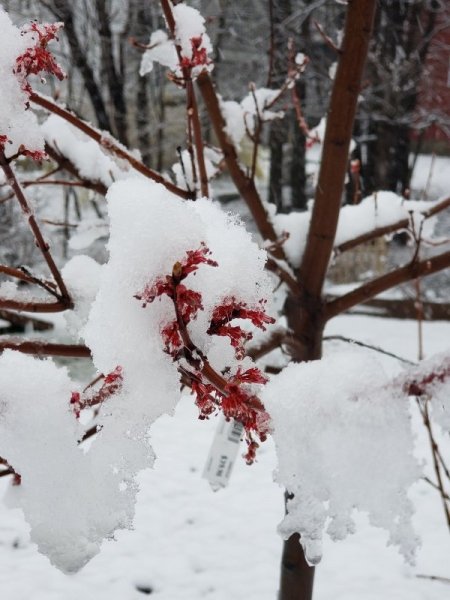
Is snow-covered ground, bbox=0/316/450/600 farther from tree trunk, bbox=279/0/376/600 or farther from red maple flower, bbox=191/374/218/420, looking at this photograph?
red maple flower, bbox=191/374/218/420

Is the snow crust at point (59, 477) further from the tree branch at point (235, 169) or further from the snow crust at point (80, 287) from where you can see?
the tree branch at point (235, 169)

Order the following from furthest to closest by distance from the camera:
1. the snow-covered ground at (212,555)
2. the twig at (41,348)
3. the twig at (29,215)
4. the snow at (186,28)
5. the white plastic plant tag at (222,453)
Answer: the snow-covered ground at (212,555) < the white plastic plant tag at (222,453) < the snow at (186,28) < the twig at (41,348) < the twig at (29,215)

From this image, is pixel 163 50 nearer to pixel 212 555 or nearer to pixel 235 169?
pixel 235 169

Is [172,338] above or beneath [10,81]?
beneath

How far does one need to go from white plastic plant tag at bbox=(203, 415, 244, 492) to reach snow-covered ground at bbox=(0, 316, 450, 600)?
0.92 meters

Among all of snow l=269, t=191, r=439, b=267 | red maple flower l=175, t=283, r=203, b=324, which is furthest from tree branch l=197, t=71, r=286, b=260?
red maple flower l=175, t=283, r=203, b=324

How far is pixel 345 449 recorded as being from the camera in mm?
749

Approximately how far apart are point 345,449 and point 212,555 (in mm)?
2858

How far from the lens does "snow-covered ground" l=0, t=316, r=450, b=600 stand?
2926 mm

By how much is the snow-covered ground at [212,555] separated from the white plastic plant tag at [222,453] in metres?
0.92

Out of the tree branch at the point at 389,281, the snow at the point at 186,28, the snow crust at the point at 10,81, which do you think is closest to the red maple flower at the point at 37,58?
the snow crust at the point at 10,81

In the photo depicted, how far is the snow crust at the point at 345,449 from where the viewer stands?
0.74 m

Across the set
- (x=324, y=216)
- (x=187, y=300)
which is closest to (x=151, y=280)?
(x=187, y=300)

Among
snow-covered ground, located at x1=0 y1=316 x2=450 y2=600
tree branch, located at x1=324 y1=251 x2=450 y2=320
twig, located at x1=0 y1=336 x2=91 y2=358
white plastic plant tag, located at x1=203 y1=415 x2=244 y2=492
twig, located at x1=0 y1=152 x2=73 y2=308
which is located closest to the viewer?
twig, located at x1=0 y1=152 x2=73 y2=308
